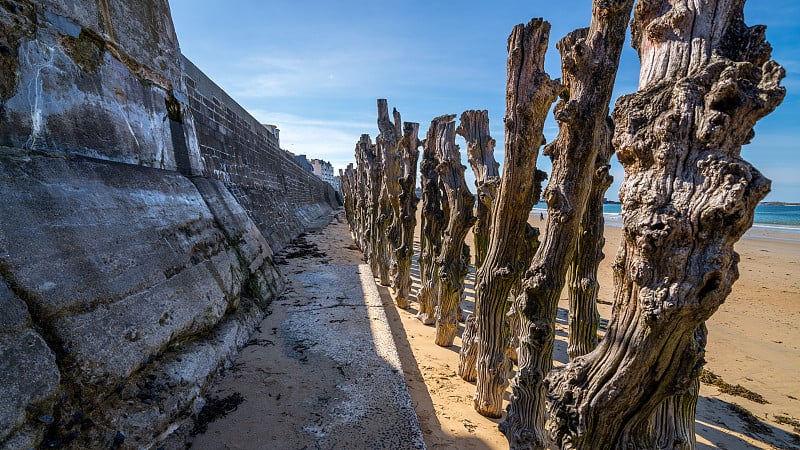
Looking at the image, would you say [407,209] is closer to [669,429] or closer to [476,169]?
[476,169]

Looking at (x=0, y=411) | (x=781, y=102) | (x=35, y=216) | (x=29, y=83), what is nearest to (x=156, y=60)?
(x=29, y=83)

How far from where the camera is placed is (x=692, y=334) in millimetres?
1353

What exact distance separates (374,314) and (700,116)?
3.57 m

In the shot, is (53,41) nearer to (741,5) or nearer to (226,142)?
(741,5)

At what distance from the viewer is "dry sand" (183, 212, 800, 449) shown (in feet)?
7.32

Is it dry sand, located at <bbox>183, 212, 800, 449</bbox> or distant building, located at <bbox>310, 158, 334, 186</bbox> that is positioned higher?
distant building, located at <bbox>310, 158, 334, 186</bbox>

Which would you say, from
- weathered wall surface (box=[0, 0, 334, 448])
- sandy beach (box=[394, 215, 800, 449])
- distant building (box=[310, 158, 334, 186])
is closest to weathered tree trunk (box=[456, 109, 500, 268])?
sandy beach (box=[394, 215, 800, 449])

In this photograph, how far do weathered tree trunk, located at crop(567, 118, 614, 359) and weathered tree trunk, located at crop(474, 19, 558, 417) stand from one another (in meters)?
0.55

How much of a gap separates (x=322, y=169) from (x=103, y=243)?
227 feet

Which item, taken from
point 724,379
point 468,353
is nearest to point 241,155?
point 468,353

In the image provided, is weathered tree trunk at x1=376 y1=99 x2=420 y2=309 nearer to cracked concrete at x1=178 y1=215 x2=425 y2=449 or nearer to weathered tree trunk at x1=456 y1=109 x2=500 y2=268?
cracked concrete at x1=178 y1=215 x2=425 y2=449

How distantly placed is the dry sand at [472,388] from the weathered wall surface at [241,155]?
2088 millimetres

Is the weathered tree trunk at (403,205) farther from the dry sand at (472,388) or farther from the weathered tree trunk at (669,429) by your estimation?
the weathered tree trunk at (669,429)

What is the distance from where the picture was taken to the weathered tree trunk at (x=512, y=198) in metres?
2.64
